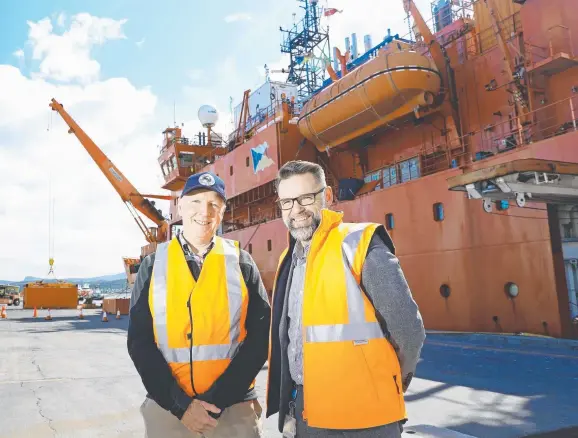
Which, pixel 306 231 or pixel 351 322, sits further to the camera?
pixel 306 231

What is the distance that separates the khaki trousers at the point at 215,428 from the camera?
7.23 ft

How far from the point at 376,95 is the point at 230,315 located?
10.5 m

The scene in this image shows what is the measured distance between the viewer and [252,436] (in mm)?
2246

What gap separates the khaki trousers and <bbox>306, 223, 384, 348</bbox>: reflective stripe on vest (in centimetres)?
61

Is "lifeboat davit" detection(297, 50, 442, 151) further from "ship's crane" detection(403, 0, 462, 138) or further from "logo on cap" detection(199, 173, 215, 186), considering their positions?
"logo on cap" detection(199, 173, 215, 186)

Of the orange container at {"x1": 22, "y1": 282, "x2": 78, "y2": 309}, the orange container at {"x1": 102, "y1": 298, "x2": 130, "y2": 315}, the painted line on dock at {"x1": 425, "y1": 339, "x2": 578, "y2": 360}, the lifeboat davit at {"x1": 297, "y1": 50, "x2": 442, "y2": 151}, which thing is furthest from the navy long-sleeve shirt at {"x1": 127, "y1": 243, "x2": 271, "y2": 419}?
the orange container at {"x1": 22, "y1": 282, "x2": 78, "y2": 309}

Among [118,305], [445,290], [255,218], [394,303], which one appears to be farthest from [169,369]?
[118,305]

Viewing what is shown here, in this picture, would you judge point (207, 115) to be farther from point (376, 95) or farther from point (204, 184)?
point (204, 184)

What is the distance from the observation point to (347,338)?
74.0 inches

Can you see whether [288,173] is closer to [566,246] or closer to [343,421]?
[343,421]

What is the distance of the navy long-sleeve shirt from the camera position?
2170 mm

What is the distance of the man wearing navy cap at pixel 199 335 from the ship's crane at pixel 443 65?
1070 cm

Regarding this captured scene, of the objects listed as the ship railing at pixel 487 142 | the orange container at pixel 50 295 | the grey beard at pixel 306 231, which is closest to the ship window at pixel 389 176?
the ship railing at pixel 487 142

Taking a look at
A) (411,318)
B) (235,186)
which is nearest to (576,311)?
(411,318)
